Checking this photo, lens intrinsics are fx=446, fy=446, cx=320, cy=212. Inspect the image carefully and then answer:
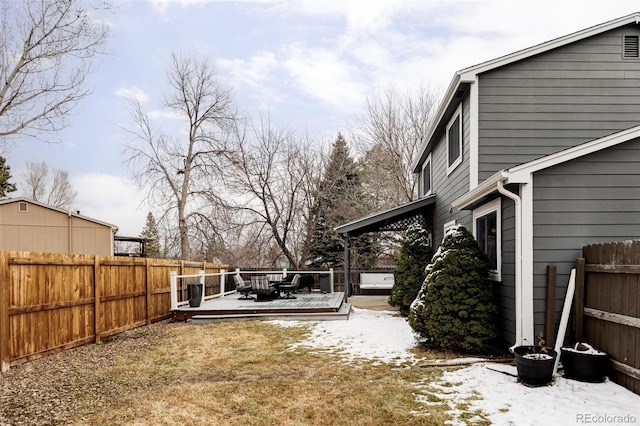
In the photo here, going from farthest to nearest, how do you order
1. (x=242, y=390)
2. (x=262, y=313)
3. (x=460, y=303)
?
(x=262, y=313), (x=460, y=303), (x=242, y=390)

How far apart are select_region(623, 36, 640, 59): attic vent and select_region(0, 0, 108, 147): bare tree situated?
12.8m

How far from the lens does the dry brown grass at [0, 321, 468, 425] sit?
4238 millimetres

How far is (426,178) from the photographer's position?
585 inches

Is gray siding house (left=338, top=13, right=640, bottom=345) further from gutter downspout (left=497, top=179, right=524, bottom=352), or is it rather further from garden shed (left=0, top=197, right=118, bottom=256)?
garden shed (left=0, top=197, right=118, bottom=256)

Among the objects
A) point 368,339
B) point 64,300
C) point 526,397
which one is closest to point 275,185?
point 368,339

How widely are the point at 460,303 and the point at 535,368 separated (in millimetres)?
1901

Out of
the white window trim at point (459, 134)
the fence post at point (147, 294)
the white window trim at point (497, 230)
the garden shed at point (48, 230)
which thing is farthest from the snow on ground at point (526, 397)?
the garden shed at point (48, 230)

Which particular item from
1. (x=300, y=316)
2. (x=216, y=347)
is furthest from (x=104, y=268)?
(x=300, y=316)

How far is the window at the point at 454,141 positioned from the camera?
29.6ft

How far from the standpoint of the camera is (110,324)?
854cm

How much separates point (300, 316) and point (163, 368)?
4905mm

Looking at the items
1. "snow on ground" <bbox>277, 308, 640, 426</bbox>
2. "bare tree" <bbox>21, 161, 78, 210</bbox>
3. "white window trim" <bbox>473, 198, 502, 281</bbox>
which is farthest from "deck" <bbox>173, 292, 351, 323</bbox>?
"bare tree" <bbox>21, 161, 78, 210</bbox>

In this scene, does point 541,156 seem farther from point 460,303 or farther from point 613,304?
point 613,304

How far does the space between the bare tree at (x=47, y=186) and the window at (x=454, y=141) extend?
101ft
